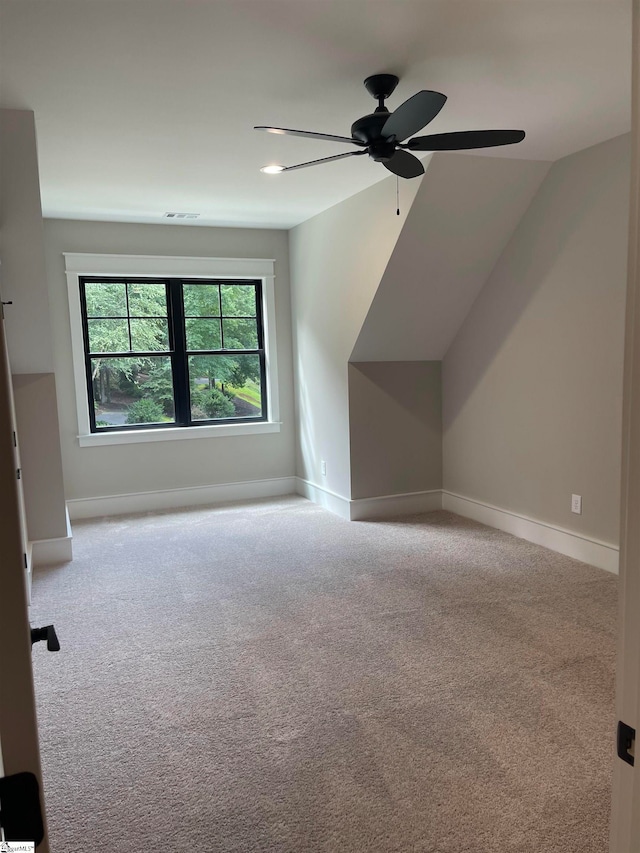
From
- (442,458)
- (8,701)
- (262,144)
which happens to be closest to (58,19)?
(262,144)

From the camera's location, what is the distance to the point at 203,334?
5.67 m

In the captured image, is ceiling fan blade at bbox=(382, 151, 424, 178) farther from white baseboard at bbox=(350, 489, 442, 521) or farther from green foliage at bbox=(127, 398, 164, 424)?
green foliage at bbox=(127, 398, 164, 424)

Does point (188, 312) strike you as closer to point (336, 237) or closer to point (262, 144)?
point (336, 237)

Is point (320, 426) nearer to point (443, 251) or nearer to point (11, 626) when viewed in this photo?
point (443, 251)

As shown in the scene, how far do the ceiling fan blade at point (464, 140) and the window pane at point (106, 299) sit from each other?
3525 millimetres

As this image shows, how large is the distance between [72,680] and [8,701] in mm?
2108

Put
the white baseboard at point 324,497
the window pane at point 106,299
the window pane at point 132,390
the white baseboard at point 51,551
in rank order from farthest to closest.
A: the window pane at point 132,390, the window pane at point 106,299, the white baseboard at point 324,497, the white baseboard at point 51,551

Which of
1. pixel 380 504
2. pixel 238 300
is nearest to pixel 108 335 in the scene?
pixel 238 300

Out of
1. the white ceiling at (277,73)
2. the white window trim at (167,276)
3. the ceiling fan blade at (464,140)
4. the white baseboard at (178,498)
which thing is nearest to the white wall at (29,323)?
the white ceiling at (277,73)

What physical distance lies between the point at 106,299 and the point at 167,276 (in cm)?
57

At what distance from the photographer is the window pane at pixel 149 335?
17.8 ft

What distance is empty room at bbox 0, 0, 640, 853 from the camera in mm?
1869

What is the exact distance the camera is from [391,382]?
16.3ft

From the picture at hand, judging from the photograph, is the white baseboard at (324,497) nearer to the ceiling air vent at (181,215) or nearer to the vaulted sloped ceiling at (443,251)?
the vaulted sloped ceiling at (443,251)
